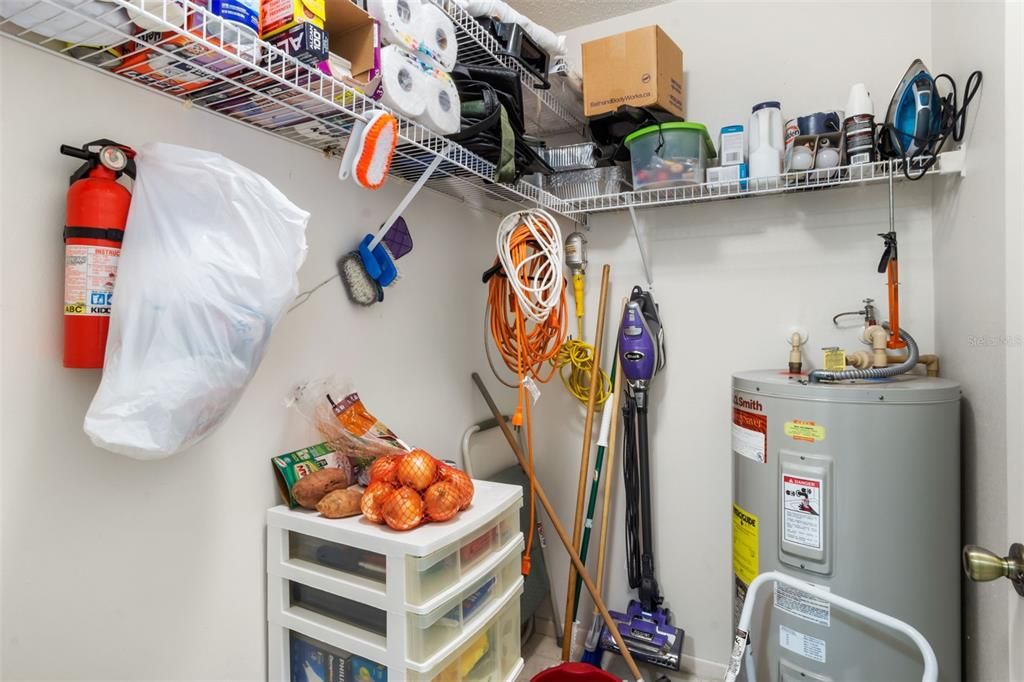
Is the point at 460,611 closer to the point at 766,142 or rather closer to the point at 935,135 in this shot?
the point at 766,142

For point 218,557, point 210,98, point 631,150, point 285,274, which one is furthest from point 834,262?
point 218,557

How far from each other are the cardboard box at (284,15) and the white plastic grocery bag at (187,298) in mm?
274

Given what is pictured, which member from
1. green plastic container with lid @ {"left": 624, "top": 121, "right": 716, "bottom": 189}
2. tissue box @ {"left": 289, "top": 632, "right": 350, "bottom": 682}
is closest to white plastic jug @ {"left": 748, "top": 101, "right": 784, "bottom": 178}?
green plastic container with lid @ {"left": 624, "top": 121, "right": 716, "bottom": 189}

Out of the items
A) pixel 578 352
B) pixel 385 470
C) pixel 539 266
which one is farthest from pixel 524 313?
pixel 385 470

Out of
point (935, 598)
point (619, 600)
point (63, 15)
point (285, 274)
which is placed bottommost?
point (619, 600)

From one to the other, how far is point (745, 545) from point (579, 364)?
35.1 inches

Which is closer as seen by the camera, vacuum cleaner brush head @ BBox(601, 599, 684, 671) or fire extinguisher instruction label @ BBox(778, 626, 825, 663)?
fire extinguisher instruction label @ BBox(778, 626, 825, 663)

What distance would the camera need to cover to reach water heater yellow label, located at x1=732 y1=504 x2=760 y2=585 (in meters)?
1.53

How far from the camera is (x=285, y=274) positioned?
97 cm

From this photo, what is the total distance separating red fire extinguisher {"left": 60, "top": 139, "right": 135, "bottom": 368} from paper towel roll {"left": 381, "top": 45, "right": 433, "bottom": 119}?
55 centimetres

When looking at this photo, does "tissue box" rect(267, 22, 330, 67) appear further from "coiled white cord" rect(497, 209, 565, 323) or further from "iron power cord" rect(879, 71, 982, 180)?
"iron power cord" rect(879, 71, 982, 180)

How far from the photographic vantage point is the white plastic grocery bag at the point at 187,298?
0.84 metres

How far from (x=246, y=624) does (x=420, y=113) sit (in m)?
1.30

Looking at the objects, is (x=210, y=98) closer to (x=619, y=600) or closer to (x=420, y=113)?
(x=420, y=113)
